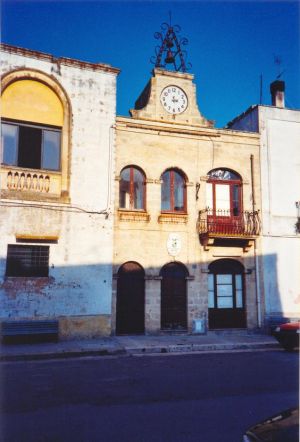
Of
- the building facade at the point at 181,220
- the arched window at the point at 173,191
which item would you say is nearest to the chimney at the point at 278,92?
the building facade at the point at 181,220

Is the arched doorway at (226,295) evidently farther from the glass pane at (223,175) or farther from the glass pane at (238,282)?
the glass pane at (223,175)

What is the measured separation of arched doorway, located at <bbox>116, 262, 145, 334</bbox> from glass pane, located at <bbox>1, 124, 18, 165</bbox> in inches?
223

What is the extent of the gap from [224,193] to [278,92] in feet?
21.1

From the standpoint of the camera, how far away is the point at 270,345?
44.4ft

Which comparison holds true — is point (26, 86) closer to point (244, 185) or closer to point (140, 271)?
point (140, 271)

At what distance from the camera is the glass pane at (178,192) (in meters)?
16.1

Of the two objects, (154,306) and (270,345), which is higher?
(154,306)

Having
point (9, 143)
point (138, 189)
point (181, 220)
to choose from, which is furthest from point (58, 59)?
point (181, 220)

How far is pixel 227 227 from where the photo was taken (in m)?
15.8

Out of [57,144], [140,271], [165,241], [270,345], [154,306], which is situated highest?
[57,144]

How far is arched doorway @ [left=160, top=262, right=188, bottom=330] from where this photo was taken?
49.6ft

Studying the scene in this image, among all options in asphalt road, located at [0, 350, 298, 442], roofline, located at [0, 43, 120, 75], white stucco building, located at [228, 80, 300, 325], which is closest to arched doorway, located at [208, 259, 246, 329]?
white stucco building, located at [228, 80, 300, 325]

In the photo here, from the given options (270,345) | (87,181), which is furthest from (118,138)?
(270,345)

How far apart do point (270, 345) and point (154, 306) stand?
173 inches
